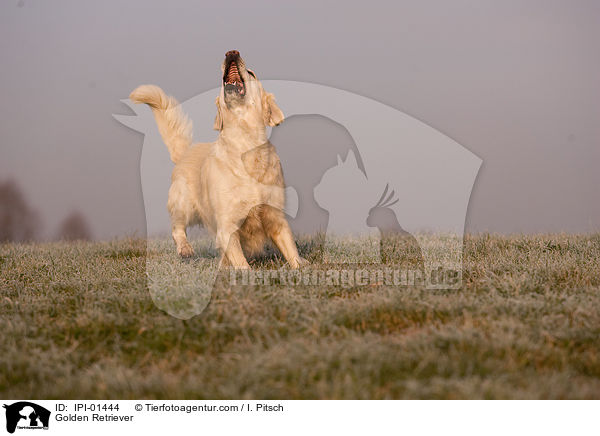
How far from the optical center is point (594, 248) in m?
5.47

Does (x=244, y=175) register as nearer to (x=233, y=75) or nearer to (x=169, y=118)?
(x=233, y=75)

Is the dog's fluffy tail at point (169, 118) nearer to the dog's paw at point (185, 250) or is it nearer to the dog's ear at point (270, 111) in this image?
the dog's paw at point (185, 250)

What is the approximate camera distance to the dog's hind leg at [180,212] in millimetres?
6047

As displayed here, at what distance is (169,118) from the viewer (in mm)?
6332

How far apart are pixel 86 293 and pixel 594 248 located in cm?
467

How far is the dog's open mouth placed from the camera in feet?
14.5

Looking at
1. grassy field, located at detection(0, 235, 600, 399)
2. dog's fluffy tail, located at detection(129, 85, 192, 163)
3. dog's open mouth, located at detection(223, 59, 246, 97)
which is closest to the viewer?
grassy field, located at detection(0, 235, 600, 399)

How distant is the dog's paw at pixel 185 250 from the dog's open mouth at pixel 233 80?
2.09 metres

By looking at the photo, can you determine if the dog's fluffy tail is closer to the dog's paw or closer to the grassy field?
the dog's paw

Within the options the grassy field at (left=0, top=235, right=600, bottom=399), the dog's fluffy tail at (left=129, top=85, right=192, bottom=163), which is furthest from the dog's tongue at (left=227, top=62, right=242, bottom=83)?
the dog's fluffy tail at (left=129, top=85, right=192, bottom=163)

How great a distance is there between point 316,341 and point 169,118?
422cm

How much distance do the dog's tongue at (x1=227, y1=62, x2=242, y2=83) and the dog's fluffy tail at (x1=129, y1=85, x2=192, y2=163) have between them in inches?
78.5
